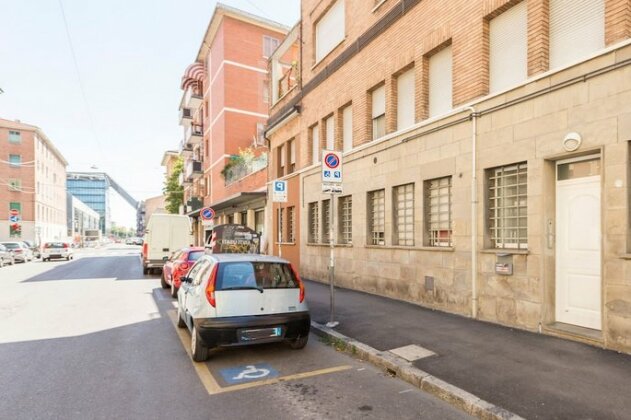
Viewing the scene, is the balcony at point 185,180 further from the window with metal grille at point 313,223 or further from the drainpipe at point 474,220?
the drainpipe at point 474,220

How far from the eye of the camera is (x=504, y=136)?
283 inches

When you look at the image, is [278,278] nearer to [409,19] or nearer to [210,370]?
[210,370]

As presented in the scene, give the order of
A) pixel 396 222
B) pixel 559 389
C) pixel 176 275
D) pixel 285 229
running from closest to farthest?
pixel 559 389
pixel 396 222
pixel 176 275
pixel 285 229

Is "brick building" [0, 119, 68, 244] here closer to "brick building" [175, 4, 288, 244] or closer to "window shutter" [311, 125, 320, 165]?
"brick building" [175, 4, 288, 244]

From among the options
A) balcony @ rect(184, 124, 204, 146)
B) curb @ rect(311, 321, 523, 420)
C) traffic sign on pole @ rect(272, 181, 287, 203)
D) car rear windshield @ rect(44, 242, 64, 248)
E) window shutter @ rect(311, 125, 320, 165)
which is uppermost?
balcony @ rect(184, 124, 204, 146)

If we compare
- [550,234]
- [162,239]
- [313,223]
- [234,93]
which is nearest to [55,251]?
[162,239]

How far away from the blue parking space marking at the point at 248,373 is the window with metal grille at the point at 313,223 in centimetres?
937

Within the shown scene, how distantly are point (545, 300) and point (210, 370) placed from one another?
5.37 meters

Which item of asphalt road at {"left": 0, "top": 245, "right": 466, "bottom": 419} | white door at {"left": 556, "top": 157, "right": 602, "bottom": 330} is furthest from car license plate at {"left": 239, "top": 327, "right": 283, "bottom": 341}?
white door at {"left": 556, "top": 157, "right": 602, "bottom": 330}

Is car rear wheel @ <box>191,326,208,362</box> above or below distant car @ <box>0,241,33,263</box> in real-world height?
above

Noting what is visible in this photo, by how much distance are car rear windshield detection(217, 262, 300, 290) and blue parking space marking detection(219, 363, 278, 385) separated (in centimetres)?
109

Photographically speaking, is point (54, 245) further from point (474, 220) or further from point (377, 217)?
point (474, 220)

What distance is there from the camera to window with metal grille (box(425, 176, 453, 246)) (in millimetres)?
8680

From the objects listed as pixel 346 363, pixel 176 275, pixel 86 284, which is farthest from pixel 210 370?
pixel 86 284
